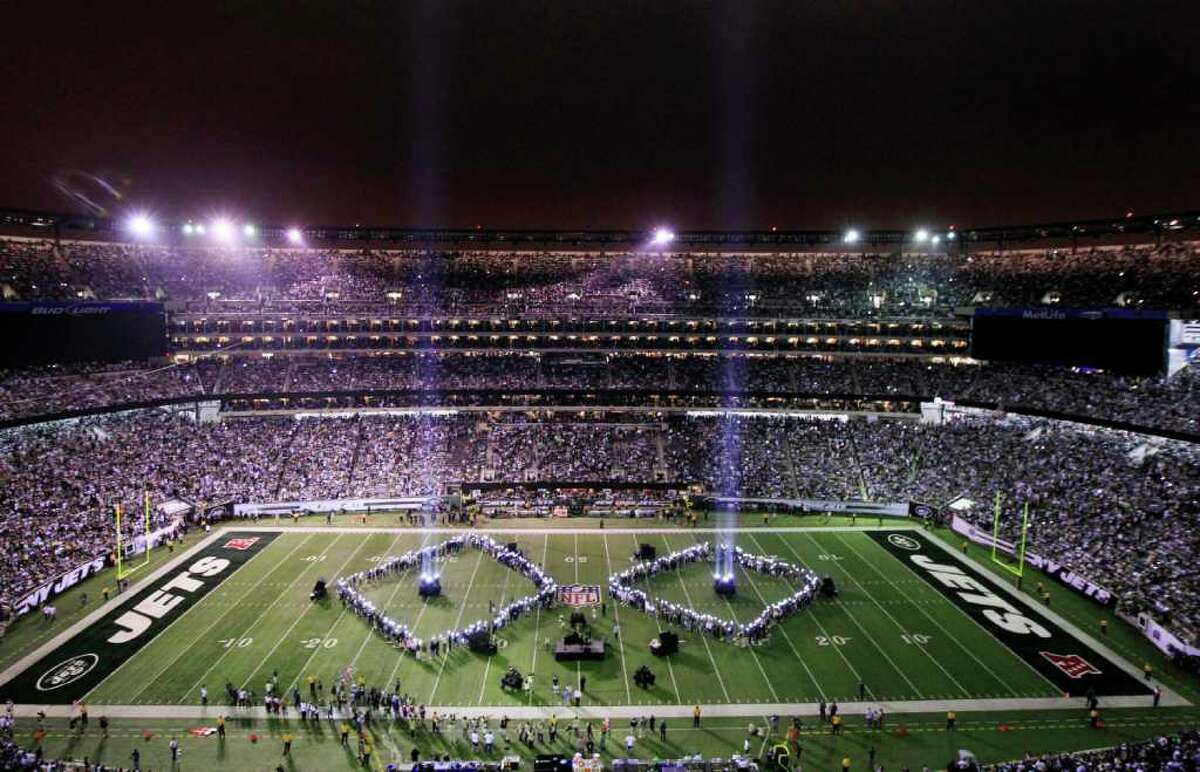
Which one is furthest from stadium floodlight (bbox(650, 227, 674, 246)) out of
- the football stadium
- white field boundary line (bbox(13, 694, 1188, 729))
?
white field boundary line (bbox(13, 694, 1188, 729))

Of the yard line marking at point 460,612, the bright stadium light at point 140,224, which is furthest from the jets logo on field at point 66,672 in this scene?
the bright stadium light at point 140,224

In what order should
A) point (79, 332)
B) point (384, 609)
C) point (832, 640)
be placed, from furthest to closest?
point (79, 332), point (384, 609), point (832, 640)

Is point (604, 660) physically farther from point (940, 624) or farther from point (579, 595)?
point (940, 624)

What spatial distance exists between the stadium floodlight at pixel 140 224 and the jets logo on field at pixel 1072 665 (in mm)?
71589

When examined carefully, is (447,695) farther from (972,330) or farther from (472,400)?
(972,330)

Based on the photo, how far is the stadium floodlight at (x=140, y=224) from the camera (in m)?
59.6

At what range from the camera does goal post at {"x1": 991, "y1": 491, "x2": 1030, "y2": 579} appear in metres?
34.8

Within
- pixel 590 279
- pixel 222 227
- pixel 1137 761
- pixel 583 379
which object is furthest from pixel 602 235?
pixel 1137 761

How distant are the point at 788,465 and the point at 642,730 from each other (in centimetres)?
3037

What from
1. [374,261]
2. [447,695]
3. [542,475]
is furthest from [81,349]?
[447,695]

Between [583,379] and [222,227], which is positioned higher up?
[222,227]

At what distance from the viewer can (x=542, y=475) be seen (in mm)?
48219

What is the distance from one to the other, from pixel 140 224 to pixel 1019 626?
2798 inches

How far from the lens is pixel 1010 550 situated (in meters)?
36.8
